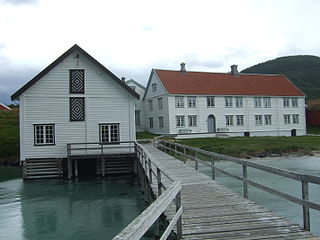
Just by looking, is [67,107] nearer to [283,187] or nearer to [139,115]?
[283,187]

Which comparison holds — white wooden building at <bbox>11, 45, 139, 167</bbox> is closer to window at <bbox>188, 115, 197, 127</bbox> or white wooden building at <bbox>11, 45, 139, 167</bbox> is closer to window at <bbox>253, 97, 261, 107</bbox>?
window at <bbox>188, 115, 197, 127</bbox>

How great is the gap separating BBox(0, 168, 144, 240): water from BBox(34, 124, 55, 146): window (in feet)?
8.19

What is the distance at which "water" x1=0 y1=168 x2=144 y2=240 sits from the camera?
10.3 meters

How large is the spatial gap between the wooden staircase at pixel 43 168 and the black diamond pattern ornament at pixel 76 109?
2.87m

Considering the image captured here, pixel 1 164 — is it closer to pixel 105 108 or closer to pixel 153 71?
pixel 105 108

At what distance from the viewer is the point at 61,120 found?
2084 cm

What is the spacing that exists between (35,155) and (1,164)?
10830mm

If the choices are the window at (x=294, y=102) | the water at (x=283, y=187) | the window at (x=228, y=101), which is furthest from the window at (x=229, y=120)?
the water at (x=283, y=187)

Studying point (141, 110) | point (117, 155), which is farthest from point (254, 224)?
point (141, 110)

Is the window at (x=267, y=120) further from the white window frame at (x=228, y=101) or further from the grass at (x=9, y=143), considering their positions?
the grass at (x=9, y=143)

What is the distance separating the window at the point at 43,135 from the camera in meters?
20.6

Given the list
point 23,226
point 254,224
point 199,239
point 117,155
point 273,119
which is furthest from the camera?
point 273,119

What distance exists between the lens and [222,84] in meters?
43.8

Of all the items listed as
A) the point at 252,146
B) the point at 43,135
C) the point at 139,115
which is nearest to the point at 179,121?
the point at 139,115
